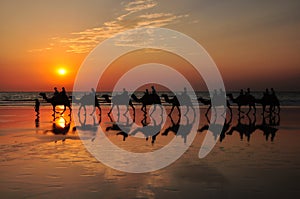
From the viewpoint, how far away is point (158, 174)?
9.49 metres

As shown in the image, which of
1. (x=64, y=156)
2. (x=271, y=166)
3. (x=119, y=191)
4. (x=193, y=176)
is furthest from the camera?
(x=64, y=156)

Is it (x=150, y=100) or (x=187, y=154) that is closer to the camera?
(x=187, y=154)

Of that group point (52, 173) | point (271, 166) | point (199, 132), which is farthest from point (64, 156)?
point (199, 132)

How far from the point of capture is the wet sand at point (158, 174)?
7715 millimetres

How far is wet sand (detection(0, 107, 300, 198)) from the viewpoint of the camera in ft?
25.3

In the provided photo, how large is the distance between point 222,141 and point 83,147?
557 centimetres

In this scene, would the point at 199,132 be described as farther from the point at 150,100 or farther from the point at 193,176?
the point at 150,100

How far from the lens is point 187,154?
41.5ft

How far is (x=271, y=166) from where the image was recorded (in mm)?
10359

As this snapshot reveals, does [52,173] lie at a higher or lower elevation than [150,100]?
lower

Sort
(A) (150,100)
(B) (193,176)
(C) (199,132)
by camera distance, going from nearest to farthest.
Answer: (B) (193,176) → (C) (199,132) → (A) (150,100)

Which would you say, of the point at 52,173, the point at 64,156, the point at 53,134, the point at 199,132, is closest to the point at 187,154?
the point at 64,156

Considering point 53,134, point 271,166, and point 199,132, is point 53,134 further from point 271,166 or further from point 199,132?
point 271,166

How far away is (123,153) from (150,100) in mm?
18894
